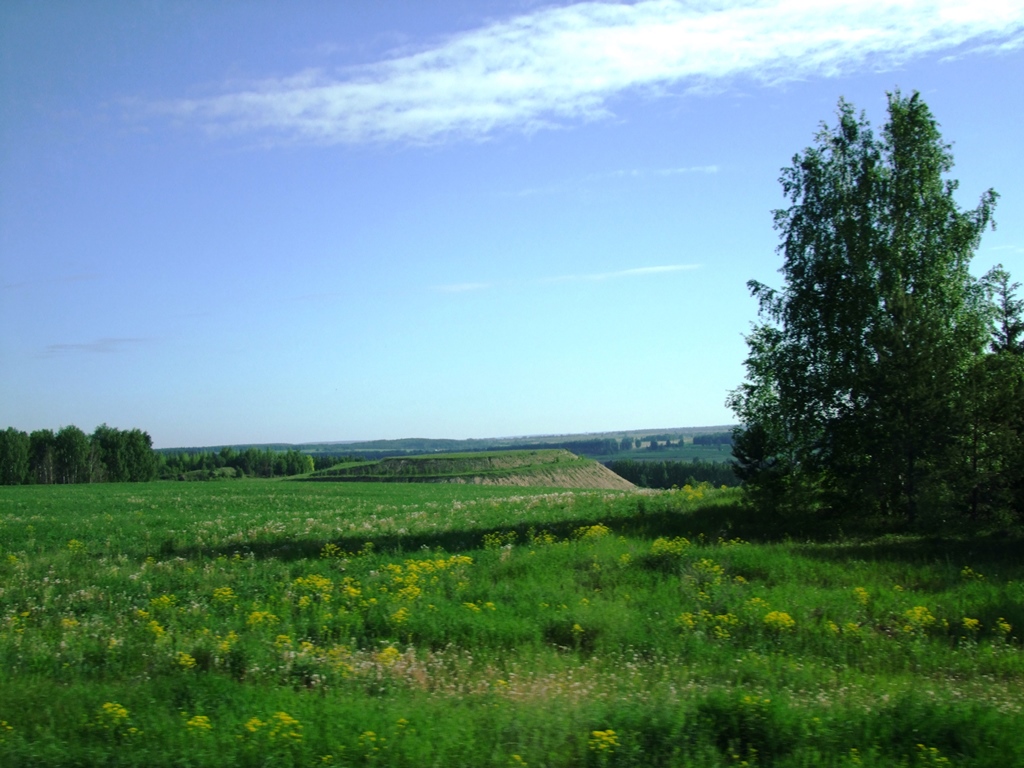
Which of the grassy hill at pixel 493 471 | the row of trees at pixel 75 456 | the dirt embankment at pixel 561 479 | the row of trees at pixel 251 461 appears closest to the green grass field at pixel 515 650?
the dirt embankment at pixel 561 479

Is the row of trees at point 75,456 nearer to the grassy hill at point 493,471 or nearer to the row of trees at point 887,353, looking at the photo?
the grassy hill at point 493,471

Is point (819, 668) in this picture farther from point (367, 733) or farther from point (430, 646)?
point (367, 733)

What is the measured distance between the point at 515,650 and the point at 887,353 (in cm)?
1435

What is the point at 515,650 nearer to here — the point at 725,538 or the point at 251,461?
the point at 725,538

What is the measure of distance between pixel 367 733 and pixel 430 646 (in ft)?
11.9

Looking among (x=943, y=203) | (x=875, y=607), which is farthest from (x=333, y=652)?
(x=943, y=203)

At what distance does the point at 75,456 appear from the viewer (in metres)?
107

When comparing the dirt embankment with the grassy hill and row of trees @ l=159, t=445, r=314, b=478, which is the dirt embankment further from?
row of trees @ l=159, t=445, r=314, b=478

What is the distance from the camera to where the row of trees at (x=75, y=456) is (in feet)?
329

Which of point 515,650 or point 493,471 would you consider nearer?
point 515,650

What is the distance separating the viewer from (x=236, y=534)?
62.4 feet

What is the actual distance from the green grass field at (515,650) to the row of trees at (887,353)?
100 inches

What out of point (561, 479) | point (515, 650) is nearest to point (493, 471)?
point (561, 479)

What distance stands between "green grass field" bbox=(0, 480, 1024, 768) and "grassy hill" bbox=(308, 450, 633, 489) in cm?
7029
